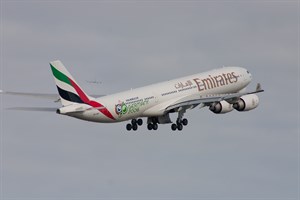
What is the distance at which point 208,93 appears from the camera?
132 metres

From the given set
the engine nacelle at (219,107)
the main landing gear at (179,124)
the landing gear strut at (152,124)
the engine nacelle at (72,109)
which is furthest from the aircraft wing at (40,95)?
the engine nacelle at (219,107)

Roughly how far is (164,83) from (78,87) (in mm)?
12396

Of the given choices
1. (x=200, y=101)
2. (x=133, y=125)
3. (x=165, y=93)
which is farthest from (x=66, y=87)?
(x=200, y=101)

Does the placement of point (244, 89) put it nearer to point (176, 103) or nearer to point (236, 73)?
point (236, 73)

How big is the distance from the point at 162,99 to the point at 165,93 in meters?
0.85

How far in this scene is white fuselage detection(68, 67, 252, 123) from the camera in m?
120

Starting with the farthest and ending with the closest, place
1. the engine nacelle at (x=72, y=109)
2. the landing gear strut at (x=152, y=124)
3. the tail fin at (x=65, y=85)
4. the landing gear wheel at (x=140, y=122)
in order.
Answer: the landing gear strut at (x=152, y=124) → the landing gear wheel at (x=140, y=122) → the tail fin at (x=65, y=85) → the engine nacelle at (x=72, y=109)

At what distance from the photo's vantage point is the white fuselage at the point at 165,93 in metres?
120

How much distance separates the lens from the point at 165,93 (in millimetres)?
126812

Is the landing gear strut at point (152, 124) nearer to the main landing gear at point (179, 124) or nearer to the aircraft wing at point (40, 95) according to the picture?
the main landing gear at point (179, 124)

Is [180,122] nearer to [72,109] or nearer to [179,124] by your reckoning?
[179,124]

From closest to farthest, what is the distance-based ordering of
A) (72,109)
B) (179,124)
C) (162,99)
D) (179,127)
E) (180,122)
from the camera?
(72,109) < (162,99) < (179,127) < (179,124) < (180,122)

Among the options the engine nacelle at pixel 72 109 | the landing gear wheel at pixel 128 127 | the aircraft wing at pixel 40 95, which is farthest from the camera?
the landing gear wheel at pixel 128 127

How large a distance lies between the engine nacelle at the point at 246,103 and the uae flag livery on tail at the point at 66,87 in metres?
20.3
